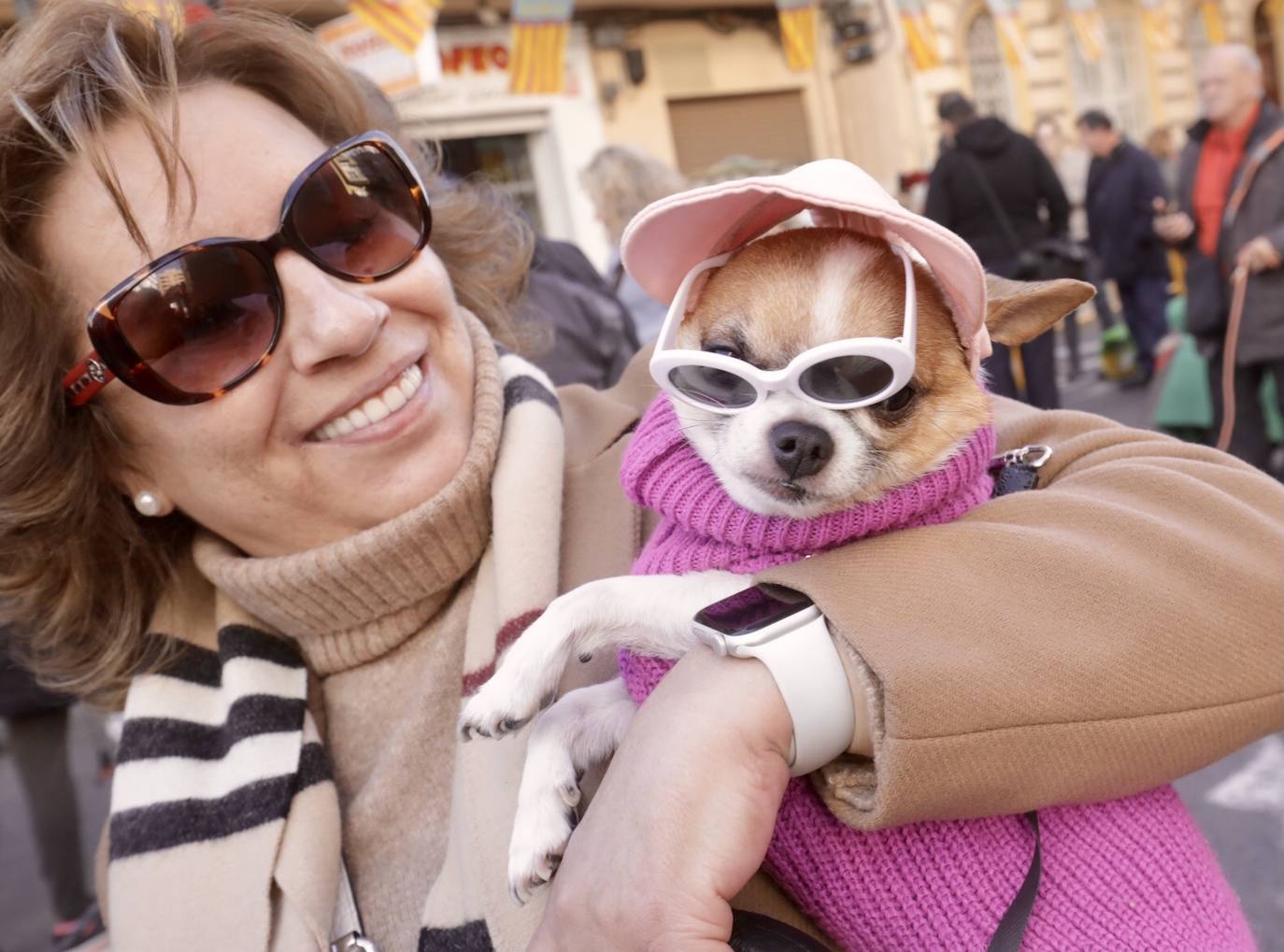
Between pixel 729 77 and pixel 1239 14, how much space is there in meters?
9.65

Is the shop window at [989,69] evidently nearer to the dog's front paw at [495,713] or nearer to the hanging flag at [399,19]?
the hanging flag at [399,19]

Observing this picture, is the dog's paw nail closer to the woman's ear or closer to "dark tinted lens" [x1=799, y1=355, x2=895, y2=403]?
"dark tinted lens" [x1=799, y1=355, x2=895, y2=403]

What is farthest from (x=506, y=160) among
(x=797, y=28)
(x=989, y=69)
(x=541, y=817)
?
(x=541, y=817)

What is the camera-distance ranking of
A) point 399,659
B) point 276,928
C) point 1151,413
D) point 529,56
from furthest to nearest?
1. point 529,56
2. point 1151,413
3. point 399,659
4. point 276,928

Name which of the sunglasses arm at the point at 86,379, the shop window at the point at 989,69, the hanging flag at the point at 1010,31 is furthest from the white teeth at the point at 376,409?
the shop window at the point at 989,69

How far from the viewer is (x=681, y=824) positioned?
93 centimetres

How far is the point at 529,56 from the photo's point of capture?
8273 mm

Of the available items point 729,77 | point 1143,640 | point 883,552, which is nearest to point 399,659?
point 883,552

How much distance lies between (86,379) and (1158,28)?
16.3 m

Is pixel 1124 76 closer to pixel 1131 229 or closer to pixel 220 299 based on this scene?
pixel 1131 229

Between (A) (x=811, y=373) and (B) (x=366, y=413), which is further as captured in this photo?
(B) (x=366, y=413)

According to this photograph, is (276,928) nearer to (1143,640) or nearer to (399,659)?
(399,659)

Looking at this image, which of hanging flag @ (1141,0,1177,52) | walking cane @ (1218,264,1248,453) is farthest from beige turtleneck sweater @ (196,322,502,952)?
hanging flag @ (1141,0,1177,52)

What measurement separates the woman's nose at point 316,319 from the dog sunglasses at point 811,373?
1.54 feet
